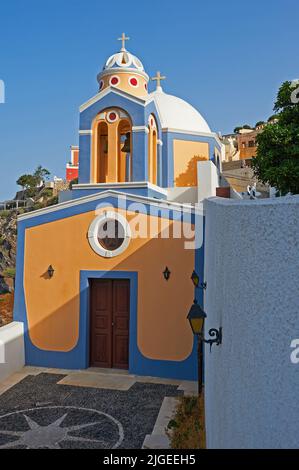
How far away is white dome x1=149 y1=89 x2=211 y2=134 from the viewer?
1784cm

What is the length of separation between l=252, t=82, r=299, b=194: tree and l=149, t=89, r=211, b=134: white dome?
3.65 metres

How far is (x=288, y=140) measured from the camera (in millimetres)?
14953

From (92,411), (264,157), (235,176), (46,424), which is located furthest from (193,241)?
(235,176)

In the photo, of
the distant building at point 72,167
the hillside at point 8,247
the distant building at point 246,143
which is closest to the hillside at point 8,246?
the hillside at point 8,247

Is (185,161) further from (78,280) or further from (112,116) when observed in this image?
(78,280)

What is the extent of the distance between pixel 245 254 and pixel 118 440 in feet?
18.8

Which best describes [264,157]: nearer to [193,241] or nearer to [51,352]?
[193,241]

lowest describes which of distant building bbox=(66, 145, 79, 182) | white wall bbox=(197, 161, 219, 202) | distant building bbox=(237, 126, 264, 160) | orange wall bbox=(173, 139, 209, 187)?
white wall bbox=(197, 161, 219, 202)

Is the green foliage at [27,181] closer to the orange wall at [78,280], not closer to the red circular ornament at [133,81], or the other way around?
the red circular ornament at [133,81]

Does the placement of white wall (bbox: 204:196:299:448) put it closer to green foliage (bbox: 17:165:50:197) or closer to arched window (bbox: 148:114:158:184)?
arched window (bbox: 148:114:158:184)

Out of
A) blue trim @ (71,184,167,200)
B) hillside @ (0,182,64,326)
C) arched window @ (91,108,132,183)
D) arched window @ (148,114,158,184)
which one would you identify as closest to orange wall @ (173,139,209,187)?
arched window @ (148,114,158,184)

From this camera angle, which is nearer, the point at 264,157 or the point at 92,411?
the point at 92,411

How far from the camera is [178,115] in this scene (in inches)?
722

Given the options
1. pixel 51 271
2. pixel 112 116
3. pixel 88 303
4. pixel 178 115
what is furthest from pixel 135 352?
pixel 178 115
